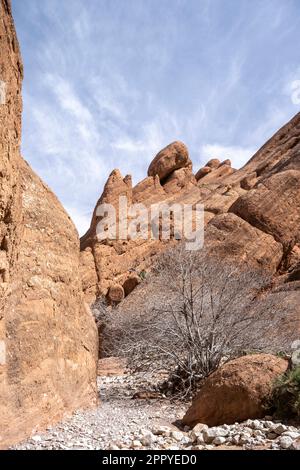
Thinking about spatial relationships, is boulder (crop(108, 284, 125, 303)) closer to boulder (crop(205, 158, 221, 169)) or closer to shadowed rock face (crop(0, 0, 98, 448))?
shadowed rock face (crop(0, 0, 98, 448))

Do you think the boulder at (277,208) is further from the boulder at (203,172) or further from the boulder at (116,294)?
the boulder at (203,172)

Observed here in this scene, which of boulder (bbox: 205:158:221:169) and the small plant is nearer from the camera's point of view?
the small plant

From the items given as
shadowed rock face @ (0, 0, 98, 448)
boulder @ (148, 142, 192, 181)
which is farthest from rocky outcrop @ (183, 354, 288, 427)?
boulder @ (148, 142, 192, 181)

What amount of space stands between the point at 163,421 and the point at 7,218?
446 cm

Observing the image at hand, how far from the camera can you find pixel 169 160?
39.9 meters

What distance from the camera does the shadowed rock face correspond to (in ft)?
14.9

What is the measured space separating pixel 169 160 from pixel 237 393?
34.7 metres

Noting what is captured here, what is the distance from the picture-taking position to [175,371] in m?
9.59

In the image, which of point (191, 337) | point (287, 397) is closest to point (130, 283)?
point (191, 337)

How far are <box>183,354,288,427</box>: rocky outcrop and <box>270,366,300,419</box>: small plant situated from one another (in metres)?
0.16

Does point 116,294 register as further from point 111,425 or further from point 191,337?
point 111,425

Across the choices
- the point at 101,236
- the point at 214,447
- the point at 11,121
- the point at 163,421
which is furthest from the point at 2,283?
the point at 101,236

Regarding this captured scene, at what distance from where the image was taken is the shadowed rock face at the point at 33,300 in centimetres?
455

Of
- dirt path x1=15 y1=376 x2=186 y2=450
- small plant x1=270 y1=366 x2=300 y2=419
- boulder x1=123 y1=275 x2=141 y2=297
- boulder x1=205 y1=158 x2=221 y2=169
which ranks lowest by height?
dirt path x1=15 y1=376 x2=186 y2=450
